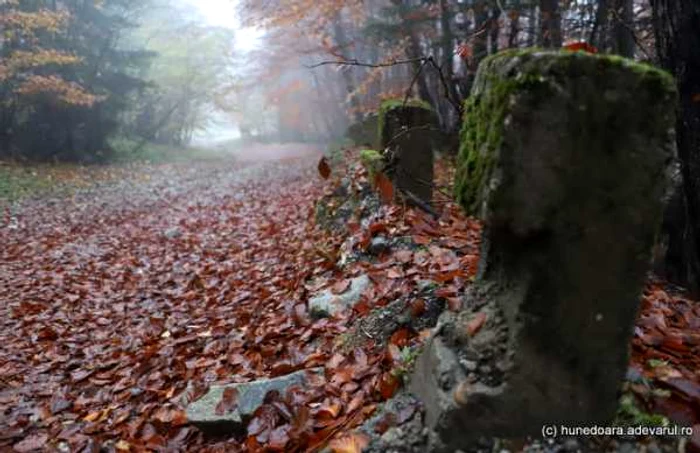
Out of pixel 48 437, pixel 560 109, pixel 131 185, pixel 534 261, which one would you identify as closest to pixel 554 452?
pixel 534 261

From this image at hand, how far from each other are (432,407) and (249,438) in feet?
3.95

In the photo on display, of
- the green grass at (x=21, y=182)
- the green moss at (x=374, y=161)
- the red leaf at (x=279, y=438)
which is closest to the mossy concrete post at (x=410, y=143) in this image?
the green moss at (x=374, y=161)

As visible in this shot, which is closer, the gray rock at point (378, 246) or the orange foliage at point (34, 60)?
the gray rock at point (378, 246)

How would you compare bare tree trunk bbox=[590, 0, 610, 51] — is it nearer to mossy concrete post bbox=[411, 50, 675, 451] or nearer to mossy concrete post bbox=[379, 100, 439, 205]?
mossy concrete post bbox=[379, 100, 439, 205]

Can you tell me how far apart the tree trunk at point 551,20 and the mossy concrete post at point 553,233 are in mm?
7358

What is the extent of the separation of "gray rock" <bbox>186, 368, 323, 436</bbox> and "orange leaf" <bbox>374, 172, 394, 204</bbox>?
93.8 inches

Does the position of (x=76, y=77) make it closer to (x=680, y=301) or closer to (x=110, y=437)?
(x=110, y=437)

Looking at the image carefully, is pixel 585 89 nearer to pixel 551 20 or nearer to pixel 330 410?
pixel 330 410

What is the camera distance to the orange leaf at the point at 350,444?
2.28 meters

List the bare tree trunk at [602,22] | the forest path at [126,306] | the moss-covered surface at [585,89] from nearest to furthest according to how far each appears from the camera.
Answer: the moss-covered surface at [585,89] < the forest path at [126,306] < the bare tree trunk at [602,22]

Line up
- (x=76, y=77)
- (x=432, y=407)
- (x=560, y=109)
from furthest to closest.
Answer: (x=76, y=77) → (x=432, y=407) → (x=560, y=109)

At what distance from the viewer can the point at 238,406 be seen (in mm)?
3076

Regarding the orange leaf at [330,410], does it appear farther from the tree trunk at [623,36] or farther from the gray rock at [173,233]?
the gray rock at [173,233]

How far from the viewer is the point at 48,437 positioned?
347 centimetres
